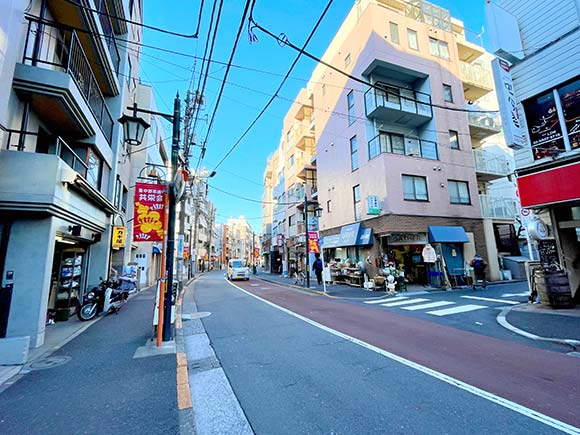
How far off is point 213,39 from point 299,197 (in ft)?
74.4

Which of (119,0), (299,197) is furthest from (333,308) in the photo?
(299,197)

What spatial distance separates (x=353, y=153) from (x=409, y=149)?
12.1 feet

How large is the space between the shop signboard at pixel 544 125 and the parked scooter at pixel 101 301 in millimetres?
16117

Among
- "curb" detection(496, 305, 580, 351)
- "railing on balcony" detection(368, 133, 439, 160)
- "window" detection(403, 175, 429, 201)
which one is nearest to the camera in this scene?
"curb" detection(496, 305, 580, 351)

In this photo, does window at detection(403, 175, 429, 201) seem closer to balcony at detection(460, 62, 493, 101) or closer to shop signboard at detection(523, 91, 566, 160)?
shop signboard at detection(523, 91, 566, 160)

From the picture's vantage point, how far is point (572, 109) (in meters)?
8.70

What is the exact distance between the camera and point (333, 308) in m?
10.3

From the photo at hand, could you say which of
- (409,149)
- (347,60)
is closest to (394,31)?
(347,60)

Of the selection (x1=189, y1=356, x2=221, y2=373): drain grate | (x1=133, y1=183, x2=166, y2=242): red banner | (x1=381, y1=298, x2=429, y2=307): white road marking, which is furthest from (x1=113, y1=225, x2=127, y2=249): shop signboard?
(x1=381, y1=298, x2=429, y2=307): white road marking

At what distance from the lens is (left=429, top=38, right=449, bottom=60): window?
1906 centimetres

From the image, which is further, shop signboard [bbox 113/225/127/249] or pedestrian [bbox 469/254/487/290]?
pedestrian [bbox 469/254/487/290]

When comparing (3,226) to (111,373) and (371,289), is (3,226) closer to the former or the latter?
(111,373)

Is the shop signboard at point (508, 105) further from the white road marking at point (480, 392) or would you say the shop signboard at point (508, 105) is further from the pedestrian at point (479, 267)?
the white road marking at point (480, 392)

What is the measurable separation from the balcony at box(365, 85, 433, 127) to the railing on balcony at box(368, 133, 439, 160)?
1.23m
